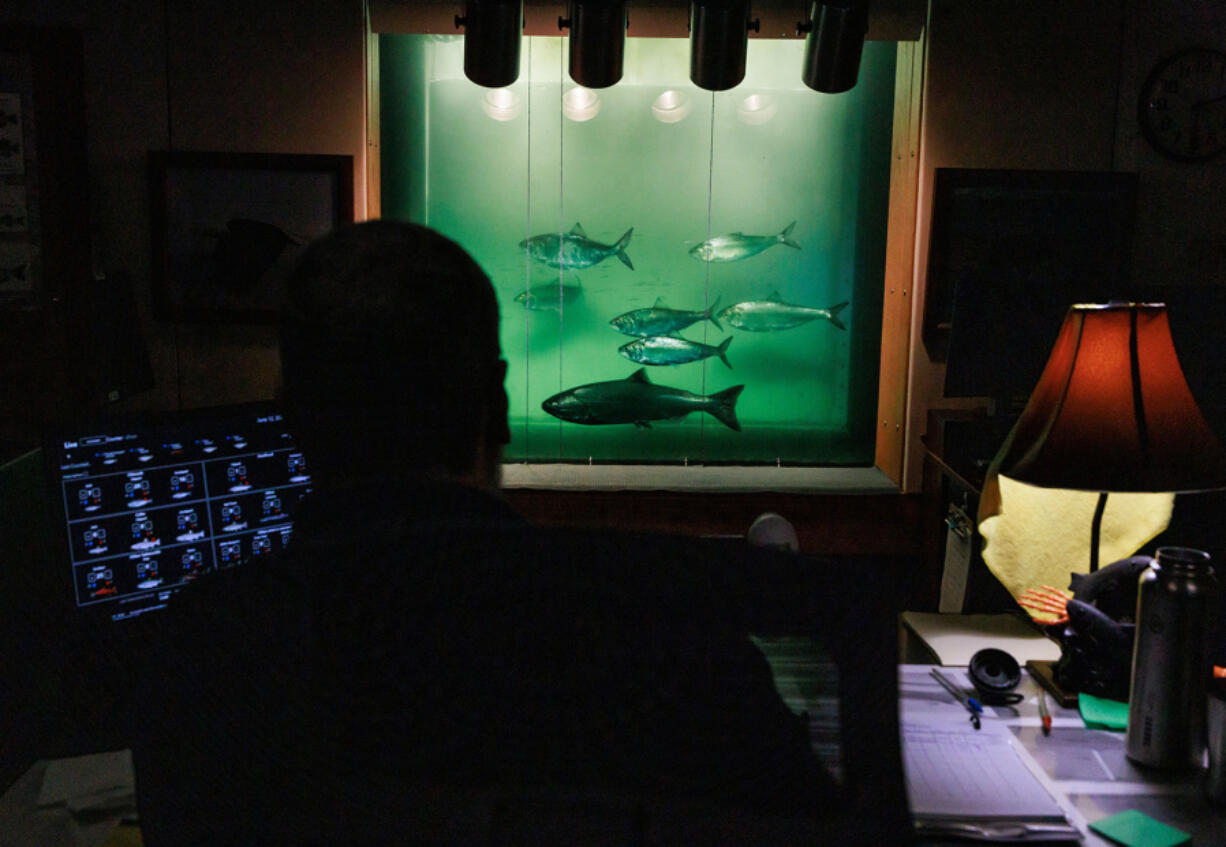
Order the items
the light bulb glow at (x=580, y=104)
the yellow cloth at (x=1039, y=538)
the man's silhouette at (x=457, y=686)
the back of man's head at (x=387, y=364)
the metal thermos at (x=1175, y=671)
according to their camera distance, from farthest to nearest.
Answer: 1. the light bulb glow at (x=580, y=104)
2. the yellow cloth at (x=1039, y=538)
3. the metal thermos at (x=1175, y=671)
4. the back of man's head at (x=387, y=364)
5. the man's silhouette at (x=457, y=686)

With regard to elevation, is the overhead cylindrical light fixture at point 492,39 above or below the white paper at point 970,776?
above

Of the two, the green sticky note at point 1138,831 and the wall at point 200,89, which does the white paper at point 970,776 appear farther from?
the wall at point 200,89

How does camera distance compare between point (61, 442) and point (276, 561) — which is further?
point (61, 442)

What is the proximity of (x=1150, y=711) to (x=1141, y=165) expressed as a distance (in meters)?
2.81

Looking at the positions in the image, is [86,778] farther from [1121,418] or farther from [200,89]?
[200,89]

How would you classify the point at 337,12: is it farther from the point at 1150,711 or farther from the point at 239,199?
the point at 1150,711

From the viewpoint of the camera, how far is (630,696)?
0.55 metres

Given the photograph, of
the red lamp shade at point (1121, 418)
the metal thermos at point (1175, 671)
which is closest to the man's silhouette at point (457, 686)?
the metal thermos at point (1175, 671)

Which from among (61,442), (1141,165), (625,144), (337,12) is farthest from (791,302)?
(61,442)

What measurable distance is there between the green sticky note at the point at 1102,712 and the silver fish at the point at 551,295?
260 centimetres

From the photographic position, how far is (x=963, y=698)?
4.78 ft

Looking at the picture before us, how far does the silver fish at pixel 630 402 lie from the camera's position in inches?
138

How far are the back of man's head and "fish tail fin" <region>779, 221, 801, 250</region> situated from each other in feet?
9.88

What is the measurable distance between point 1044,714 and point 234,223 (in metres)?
3.02
